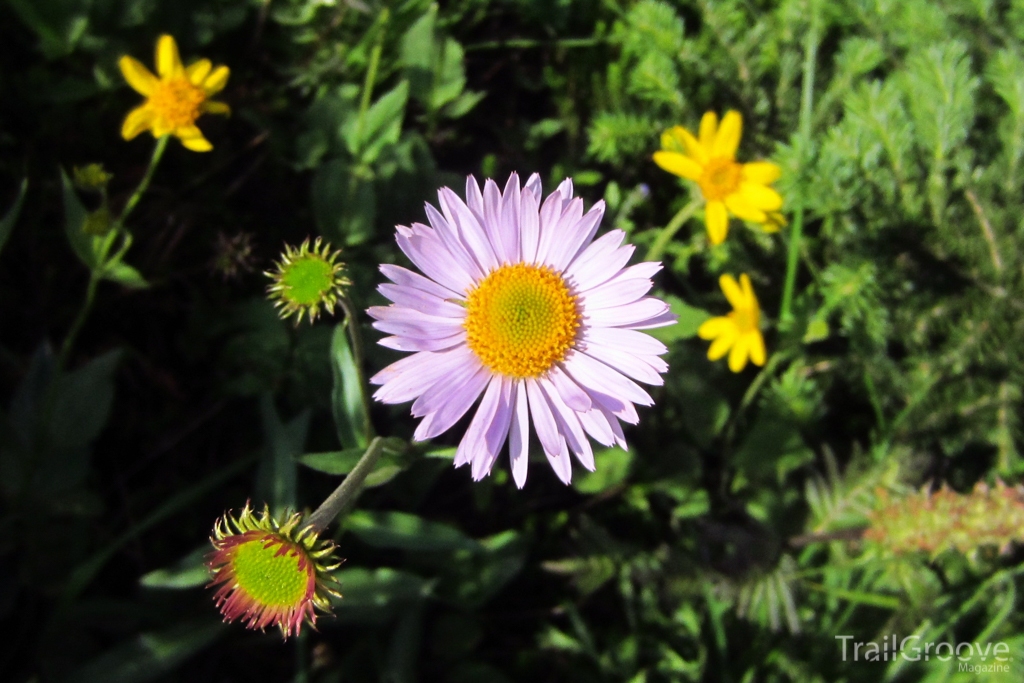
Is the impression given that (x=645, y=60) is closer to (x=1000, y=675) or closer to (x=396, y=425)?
(x=396, y=425)

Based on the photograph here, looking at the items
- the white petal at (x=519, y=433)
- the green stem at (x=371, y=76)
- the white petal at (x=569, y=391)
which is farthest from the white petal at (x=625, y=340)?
the green stem at (x=371, y=76)

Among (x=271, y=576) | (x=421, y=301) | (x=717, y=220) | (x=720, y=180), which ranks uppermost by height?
(x=720, y=180)

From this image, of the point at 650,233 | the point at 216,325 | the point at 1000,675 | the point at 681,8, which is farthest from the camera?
the point at 681,8

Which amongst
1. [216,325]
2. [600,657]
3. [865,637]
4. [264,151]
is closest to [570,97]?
[264,151]

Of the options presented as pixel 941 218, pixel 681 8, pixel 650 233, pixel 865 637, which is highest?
pixel 681 8

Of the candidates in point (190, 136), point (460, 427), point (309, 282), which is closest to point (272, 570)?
point (309, 282)

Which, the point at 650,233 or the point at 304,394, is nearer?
the point at 304,394

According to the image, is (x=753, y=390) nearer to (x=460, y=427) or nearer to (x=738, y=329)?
(x=738, y=329)
